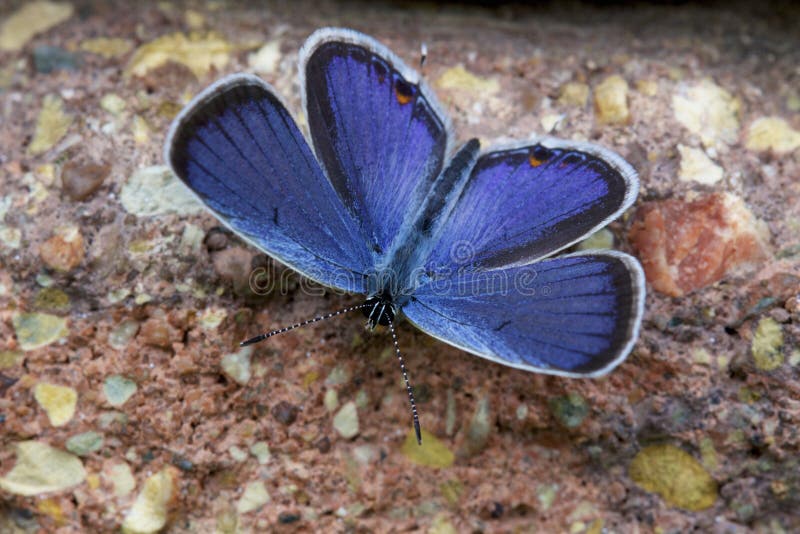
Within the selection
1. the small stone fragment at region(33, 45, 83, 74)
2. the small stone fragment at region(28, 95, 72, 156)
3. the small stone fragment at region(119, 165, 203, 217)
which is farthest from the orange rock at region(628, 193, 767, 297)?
the small stone fragment at region(33, 45, 83, 74)

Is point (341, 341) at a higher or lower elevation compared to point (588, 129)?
lower

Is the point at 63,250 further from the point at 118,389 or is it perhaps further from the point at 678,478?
the point at 678,478

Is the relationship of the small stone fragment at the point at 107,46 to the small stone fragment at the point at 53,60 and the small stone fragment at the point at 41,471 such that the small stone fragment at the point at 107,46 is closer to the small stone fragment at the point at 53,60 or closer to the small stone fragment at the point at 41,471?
the small stone fragment at the point at 53,60

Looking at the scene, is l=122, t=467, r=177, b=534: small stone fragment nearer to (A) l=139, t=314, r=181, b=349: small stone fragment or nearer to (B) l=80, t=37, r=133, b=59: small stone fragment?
(A) l=139, t=314, r=181, b=349: small stone fragment

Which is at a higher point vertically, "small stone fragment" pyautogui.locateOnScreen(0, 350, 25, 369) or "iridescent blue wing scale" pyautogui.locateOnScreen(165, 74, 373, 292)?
"iridescent blue wing scale" pyautogui.locateOnScreen(165, 74, 373, 292)

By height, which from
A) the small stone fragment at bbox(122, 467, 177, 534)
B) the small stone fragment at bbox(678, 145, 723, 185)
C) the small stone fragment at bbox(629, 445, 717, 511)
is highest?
the small stone fragment at bbox(678, 145, 723, 185)

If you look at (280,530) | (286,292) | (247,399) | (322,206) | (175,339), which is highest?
(322,206)

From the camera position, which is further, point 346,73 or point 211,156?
point 346,73

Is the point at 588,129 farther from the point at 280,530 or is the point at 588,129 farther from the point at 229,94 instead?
the point at 280,530

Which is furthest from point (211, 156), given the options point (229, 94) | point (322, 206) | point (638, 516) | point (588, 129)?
point (638, 516)
